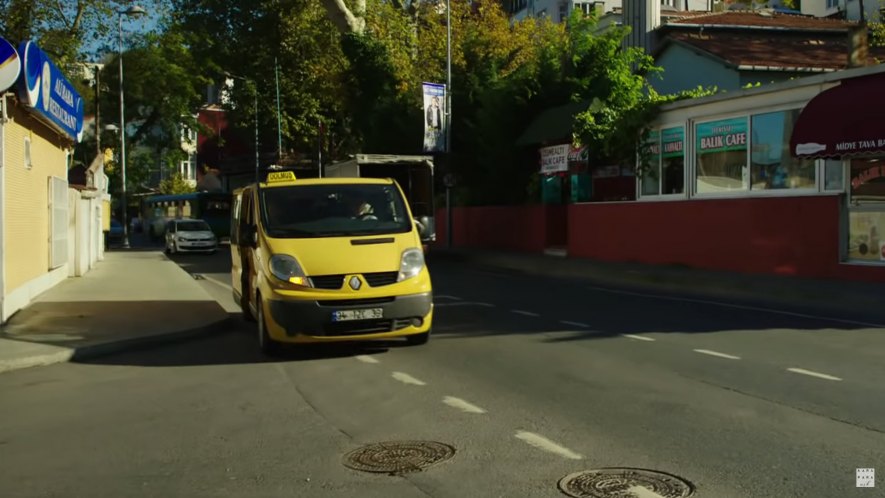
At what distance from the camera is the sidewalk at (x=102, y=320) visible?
10.0 m

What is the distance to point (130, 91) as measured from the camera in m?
49.9

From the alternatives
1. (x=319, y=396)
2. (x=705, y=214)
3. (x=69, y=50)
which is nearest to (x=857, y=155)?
(x=705, y=214)

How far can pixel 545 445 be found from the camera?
18.8 feet

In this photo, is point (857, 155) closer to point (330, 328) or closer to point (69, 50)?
point (330, 328)

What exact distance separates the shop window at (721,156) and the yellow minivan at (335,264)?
12.1 meters

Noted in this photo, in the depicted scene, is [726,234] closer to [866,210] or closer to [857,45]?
[866,210]

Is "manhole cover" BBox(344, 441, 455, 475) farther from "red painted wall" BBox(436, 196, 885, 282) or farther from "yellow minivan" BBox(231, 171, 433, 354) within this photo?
"red painted wall" BBox(436, 196, 885, 282)

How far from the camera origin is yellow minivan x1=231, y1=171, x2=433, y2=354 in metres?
9.02

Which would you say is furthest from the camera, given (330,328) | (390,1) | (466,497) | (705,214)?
A: (390,1)

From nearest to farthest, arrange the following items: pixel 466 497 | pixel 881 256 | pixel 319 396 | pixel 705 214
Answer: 1. pixel 466 497
2. pixel 319 396
3. pixel 881 256
4. pixel 705 214

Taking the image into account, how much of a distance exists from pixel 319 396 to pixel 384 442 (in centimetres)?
173

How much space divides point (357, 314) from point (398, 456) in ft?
11.7

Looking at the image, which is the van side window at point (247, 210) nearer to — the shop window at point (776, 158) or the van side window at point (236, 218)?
the van side window at point (236, 218)

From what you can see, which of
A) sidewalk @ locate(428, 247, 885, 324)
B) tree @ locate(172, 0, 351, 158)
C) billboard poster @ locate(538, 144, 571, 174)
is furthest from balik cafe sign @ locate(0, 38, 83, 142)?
tree @ locate(172, 0, 351, 158)
